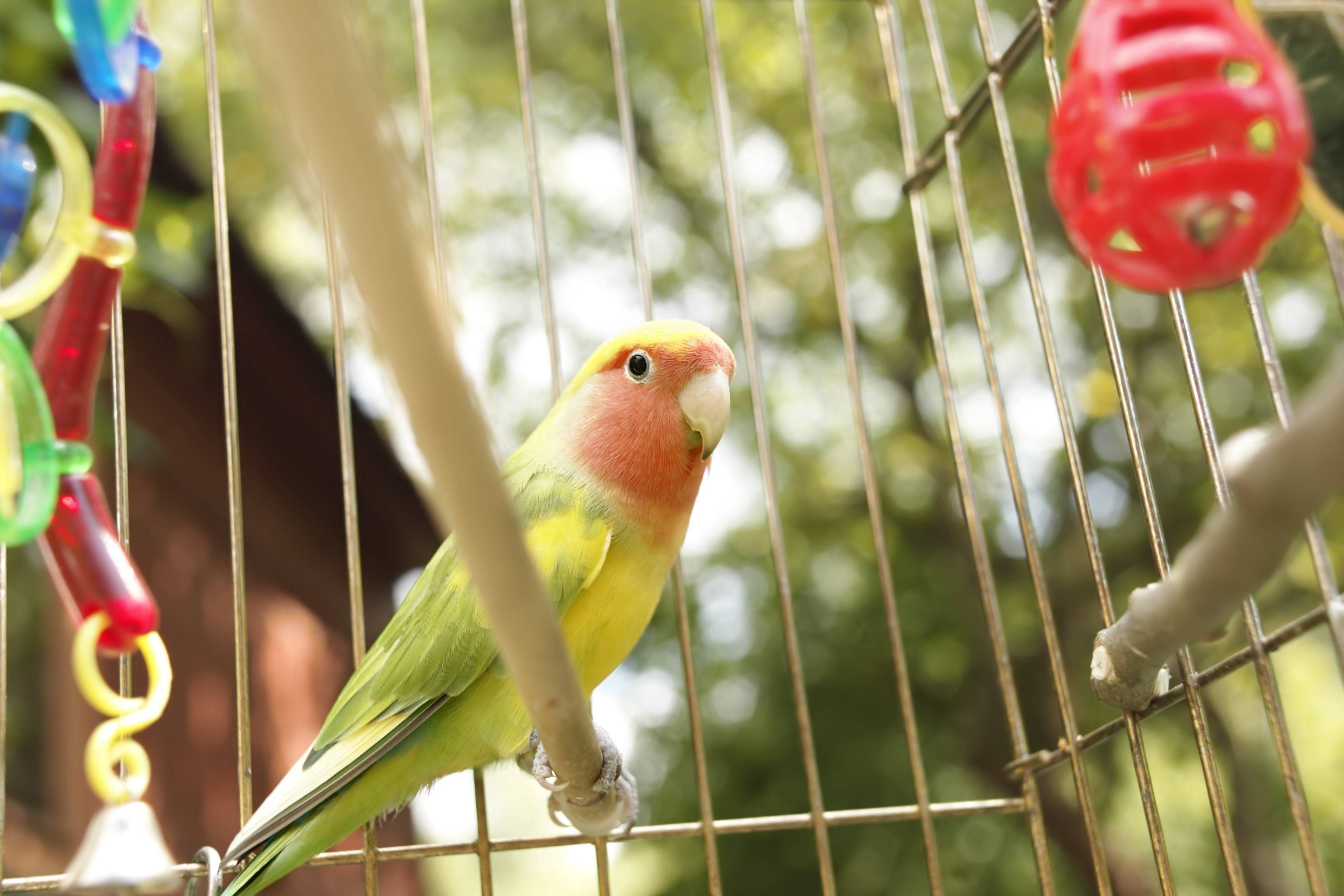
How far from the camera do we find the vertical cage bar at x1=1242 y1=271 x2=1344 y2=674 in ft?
3.48

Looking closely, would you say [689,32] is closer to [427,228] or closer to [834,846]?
[834,846]

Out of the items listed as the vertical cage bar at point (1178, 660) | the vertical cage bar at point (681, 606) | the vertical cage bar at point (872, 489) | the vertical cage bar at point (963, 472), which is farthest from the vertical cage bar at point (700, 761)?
the vertical cage bar at point (1178, 660)

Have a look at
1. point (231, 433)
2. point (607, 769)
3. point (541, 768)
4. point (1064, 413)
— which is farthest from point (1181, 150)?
point (231, 433)

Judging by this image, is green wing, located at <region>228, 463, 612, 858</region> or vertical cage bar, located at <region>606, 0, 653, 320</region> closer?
green wing, located at <region>228, 463, 612, 858</region>

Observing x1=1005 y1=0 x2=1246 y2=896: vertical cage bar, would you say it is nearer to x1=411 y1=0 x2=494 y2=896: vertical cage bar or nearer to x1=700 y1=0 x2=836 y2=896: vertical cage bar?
x1=700 y1=0 x2=836 y2=896: vertical cage bar

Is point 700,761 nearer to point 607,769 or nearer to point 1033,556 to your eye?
point 607,769

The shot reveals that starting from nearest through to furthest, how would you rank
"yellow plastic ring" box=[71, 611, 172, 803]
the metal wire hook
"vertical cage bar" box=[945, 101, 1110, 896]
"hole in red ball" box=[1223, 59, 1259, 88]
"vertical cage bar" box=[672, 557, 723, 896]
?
"hole in red ball" box=[1223, 59, 1259, 88] → "yellow plastic ring" box=[71, 611, 172, 803] → the metal wire hook → "vertical cage bar" box=[945, 101, 1110, 896] → "vertical cage bar" box=[672, 557, 723, 896]

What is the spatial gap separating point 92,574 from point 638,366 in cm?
97

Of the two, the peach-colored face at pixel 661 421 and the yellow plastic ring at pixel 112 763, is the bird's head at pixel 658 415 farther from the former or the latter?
the yellow plastic ring at pixel 112 763

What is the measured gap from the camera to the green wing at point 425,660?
1522 millimetres

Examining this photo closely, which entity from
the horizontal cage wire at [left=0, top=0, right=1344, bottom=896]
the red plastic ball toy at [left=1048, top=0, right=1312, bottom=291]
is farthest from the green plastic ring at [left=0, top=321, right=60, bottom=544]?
the red plastic ball toy at [left=1048, top=0, right=1312, bottom=291]

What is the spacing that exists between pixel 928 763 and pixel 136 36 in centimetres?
373

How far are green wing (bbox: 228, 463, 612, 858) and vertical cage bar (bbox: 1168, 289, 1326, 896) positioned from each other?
0.86 meters

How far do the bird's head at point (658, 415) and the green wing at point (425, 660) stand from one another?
0.27 ft
